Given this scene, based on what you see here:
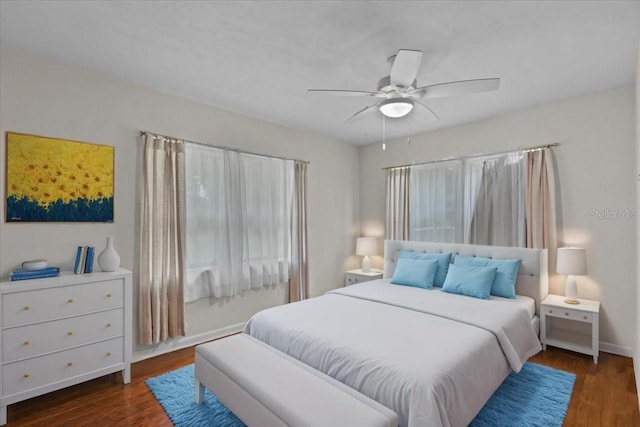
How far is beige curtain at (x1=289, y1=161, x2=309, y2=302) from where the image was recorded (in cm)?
446

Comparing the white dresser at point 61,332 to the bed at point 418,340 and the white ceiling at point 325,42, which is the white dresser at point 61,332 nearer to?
the bed at point 418,340

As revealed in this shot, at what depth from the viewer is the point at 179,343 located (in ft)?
11.2

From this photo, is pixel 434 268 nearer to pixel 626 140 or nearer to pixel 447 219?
pixel 447 219

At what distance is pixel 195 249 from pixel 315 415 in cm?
245

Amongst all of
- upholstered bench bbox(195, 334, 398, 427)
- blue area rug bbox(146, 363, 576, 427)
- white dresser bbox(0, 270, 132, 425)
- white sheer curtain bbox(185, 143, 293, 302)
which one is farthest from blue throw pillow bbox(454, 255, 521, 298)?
white dresser bbox(0, 270, 132, 425)

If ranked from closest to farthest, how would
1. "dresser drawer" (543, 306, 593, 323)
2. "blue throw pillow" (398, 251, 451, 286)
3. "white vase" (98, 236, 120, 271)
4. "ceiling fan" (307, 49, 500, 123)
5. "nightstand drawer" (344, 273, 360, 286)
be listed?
"ceiling fan" (307, 49, 500, 123), "white vase" (98, 236, 120, 271), "dresser drawer" (543, 306, 593, 323), "blue throw pillow" (398, 251, 451, 286), "nightstand drawer" (344, 273, 360, 286)

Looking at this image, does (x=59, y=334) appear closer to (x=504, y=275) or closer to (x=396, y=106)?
(x=396, y=106)

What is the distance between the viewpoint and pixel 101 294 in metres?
2.57

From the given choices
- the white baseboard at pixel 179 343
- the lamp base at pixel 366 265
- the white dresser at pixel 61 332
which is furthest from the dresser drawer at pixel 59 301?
the lamp base at pixel 366 265

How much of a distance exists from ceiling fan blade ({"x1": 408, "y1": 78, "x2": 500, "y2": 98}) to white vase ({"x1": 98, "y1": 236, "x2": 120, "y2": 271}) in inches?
108

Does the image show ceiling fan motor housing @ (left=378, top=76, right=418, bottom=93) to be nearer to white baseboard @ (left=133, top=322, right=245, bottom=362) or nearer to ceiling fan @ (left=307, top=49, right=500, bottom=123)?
ceiling fan @ (left=307, top=49, right=500, bottom=123)

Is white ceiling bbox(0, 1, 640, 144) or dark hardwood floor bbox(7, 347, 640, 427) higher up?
white ceiling bbox(0, 1, 640, 144)

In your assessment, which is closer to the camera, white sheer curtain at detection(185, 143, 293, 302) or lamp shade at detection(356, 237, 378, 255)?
white sheer curtain at detection(185, 143, 293, 302)

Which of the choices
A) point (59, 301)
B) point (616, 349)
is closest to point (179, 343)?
point (59, 301)
